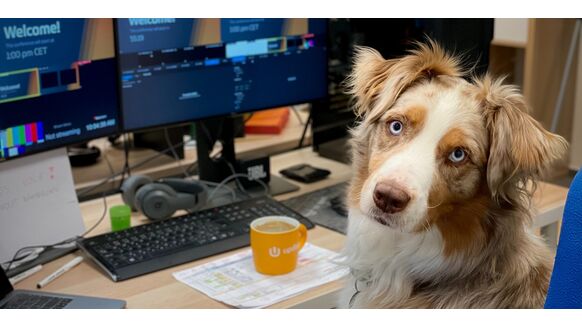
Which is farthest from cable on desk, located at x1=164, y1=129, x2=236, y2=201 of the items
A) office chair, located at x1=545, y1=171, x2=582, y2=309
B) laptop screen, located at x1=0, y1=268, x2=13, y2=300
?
office chair, located at x1=545, y1=171, x2=582, y2=309

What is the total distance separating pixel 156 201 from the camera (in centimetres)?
186

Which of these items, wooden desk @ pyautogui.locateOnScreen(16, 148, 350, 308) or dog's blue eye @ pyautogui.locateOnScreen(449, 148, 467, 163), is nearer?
dog's blue eye @ pyautogui.locateOnScreen(449, 148, 467, 163)

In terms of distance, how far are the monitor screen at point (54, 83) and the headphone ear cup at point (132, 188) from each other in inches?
6.3

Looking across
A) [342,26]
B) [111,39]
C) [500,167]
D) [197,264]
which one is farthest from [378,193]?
[342,26]

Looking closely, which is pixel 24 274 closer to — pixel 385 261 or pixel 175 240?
pixel 175 240

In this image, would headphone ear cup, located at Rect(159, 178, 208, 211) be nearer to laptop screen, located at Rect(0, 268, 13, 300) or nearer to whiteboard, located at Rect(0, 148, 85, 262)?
whiteboard, located at Rect(0, 148, 85, 262)

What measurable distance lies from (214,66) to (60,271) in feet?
2.29

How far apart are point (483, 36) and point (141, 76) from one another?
0.95 metres

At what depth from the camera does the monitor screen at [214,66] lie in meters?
1.88

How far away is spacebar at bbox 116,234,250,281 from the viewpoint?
1586 mm

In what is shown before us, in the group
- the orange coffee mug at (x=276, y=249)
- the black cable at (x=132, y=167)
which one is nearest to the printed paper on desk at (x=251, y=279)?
the orange coffee mug at (x=276, y=249)

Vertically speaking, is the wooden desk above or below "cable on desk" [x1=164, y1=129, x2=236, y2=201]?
below

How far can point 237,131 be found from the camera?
2.47m

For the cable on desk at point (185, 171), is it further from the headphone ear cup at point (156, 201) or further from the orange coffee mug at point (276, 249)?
the orange coffee mug at point (276, 249)
